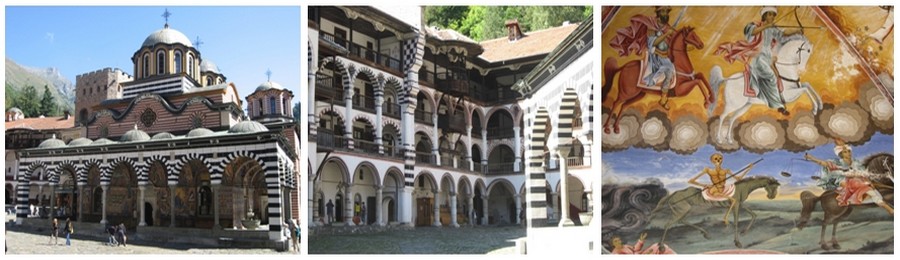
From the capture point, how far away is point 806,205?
11570mm

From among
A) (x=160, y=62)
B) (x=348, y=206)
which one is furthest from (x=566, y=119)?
(x=160, y=62)

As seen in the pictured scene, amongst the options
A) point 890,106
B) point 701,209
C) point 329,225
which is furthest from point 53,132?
point 890,106

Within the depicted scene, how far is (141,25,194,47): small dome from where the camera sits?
11.6m

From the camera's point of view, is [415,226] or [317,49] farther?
[415,226]

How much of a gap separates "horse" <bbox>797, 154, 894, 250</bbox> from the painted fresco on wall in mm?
14

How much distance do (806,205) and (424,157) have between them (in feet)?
21.1

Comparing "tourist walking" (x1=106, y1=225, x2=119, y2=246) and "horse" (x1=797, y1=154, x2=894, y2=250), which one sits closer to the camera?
"horse" (x1=797, y1=154, x2=894, y2=250)

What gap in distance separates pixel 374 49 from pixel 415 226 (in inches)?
124

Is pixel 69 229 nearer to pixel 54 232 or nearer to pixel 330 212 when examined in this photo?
pixel 54 232

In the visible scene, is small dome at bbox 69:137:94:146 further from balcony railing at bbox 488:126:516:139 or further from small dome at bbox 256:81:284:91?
balcony railing at bbox 488:126:516:139

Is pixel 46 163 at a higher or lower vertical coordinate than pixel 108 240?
higher

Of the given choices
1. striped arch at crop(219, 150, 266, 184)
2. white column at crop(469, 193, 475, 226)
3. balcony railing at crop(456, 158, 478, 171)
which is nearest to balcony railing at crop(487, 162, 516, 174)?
balcony railing at crop(456, 158, 478, 171)

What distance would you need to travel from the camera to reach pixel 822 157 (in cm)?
1157

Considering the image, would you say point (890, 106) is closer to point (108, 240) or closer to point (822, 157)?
point (822, 157)
